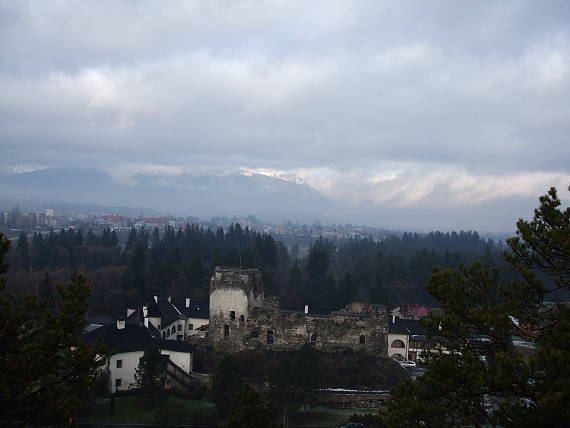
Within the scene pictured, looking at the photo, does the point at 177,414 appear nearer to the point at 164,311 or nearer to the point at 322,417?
the point at 322,417

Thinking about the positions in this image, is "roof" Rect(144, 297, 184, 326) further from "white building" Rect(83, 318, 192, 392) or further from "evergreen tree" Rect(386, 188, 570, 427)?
"evergreen tree" Rect(386, 188, 570, 427)

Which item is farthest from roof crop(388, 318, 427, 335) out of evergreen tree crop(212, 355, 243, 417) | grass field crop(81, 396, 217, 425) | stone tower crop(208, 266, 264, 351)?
evergreen tree crop(212, 355, 243, 417)

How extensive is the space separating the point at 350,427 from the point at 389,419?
1186cm

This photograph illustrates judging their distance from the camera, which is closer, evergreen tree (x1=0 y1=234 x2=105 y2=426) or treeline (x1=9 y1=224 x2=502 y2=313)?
evergreen tree (x1=0 y1=234 x2=105 y2=426)

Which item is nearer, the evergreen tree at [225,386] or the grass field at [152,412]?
the grass field at [152,412]

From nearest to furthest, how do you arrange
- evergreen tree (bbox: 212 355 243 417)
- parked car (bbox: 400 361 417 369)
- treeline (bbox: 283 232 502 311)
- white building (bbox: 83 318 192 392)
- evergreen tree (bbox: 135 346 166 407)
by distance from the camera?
evergreen tree (bbox: 212 355 243 417) → evergreen tree (bbox: 135 346 166 407) → white building (bbox: 83 318 192 392) → parked car (bbox: 400 361 417 369) → treeline (bbox: 283 232 502 311)

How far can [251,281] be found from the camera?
98.3ft

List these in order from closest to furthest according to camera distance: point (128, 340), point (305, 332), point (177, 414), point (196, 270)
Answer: point (177, 414) → point (128, 340) → point (305, 332) → point (196, 270)

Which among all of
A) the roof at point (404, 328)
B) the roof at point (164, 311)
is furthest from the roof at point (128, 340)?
the roof at point (404, 328)

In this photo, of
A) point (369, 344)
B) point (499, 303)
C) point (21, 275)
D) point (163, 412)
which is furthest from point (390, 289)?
point (499, 303)

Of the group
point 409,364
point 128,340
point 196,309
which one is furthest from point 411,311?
point 128,340

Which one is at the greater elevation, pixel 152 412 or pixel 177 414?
pixel 177 414

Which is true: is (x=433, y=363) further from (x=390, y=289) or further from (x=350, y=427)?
(x=390, y=289)

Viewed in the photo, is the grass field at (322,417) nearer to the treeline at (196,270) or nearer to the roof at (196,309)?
the treeline at (196,270)
